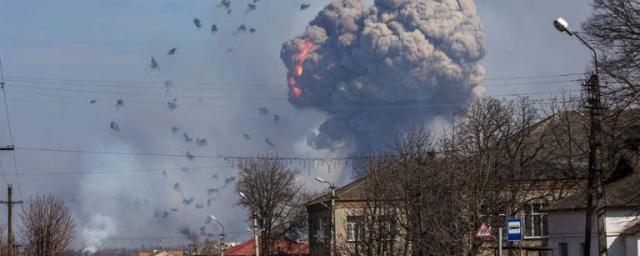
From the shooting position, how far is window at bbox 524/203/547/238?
61.7 m

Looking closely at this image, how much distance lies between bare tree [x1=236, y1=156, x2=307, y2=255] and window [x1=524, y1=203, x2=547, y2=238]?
32.2 m

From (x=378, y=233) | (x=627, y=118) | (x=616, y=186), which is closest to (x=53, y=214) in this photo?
(x=378, y=233)

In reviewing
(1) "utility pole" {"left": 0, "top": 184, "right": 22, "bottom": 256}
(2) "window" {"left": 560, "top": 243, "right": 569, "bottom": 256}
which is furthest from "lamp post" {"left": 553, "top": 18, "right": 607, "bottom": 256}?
(1) "utility pole" {"left": 0, "top": 184, "right": 22, "bottom": 256}

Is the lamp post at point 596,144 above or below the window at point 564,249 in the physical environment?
above

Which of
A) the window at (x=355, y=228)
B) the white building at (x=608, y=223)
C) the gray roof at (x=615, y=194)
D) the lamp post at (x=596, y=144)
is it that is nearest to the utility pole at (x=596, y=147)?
the lamp post at (x=596, y=144)

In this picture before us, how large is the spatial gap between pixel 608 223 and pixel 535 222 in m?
15.2

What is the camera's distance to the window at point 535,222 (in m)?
61.7

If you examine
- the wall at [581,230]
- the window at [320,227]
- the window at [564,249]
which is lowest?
the window at [564,249]

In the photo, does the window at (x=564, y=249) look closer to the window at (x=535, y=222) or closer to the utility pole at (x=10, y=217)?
the window at (x=535, y=222)

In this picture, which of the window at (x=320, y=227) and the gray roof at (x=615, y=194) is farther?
the window at (x=320, y=227)

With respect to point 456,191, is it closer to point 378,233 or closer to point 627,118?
point 378,233

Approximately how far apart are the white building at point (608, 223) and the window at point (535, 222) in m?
7.13

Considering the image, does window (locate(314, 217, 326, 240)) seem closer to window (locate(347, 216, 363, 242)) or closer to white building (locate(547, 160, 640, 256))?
window (locate(347, 216, 363, 242))

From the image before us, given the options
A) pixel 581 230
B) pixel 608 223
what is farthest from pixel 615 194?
pixel 581 230
